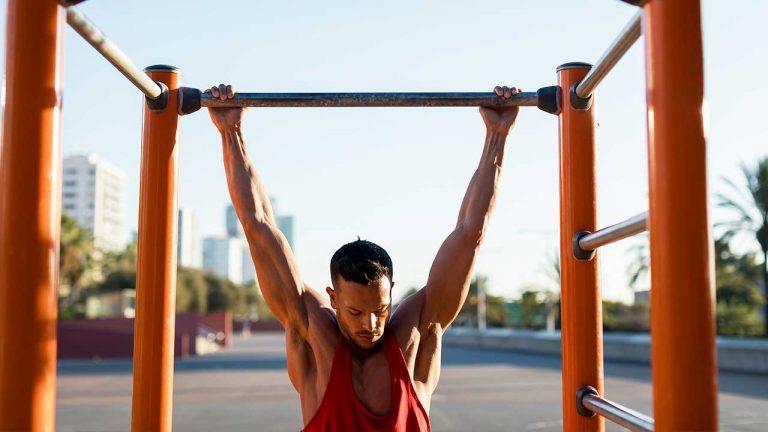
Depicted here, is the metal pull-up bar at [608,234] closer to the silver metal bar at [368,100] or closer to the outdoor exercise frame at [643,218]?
the outdoor exercise frame at [643,218]

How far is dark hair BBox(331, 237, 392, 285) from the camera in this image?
236 cm

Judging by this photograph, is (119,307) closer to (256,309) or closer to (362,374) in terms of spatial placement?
(362,374)

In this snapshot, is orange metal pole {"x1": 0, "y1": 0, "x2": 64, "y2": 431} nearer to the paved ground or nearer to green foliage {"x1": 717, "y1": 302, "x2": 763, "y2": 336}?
the paved ground

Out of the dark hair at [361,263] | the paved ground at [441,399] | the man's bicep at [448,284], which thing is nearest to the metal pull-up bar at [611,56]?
the man's bicep at [448,284]

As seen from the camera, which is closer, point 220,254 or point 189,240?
point 189,240

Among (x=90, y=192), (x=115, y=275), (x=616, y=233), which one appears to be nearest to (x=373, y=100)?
(x=616, y=233)

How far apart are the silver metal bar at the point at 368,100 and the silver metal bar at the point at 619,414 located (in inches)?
38.4

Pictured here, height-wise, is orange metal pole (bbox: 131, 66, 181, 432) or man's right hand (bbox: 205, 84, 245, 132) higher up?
man's right hand (bbox: 205, 84, 245, 132)

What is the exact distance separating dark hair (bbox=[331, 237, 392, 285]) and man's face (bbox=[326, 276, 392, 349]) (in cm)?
2

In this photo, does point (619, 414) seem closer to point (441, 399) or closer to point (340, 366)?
point (340, 366)

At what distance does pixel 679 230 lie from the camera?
1.54 metres

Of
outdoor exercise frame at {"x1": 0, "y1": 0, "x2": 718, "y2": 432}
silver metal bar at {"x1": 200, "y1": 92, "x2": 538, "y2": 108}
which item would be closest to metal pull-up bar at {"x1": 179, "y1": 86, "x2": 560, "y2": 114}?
silver metal bar at {"x1": 200, "y1": 92, "x2": 538, "y2": 108}

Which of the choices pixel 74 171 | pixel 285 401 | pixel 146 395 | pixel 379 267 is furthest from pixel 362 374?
pixel 74 171

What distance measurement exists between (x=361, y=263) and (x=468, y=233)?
51cm
